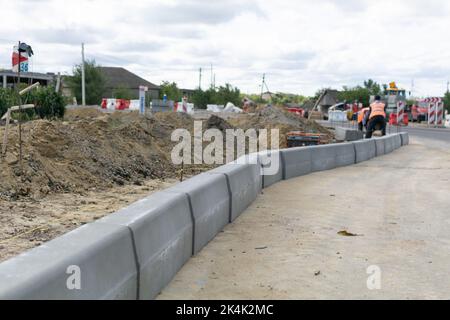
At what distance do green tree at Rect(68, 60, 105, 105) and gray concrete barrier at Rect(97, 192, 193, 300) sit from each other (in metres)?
76.8

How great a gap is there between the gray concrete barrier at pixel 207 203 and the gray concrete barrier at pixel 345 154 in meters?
8.71

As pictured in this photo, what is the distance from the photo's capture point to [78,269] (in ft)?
12.5

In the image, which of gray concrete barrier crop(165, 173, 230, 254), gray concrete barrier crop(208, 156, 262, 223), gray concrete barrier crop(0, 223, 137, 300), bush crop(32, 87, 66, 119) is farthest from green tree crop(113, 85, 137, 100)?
gray concrete barrier crop(0, 223, 137, 300)

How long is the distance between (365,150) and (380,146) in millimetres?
2102

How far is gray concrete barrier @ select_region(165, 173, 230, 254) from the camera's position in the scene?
6.62m

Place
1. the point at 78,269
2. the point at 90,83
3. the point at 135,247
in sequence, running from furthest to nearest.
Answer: the point at 90,83 < the point at 135,247 < the point at 78,269

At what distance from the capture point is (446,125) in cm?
5038

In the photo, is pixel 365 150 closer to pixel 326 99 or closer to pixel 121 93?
pixel 121 93

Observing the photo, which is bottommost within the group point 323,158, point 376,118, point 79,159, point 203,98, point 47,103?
point 323,158

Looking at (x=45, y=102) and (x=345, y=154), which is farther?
(x=45, y=102)

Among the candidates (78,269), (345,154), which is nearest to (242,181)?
(78,269)
